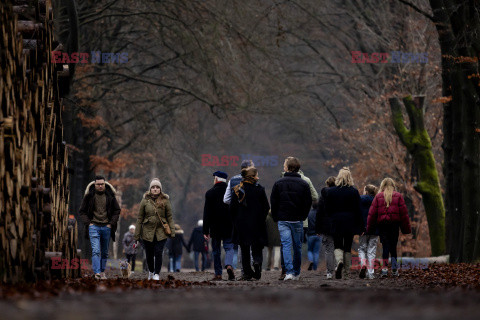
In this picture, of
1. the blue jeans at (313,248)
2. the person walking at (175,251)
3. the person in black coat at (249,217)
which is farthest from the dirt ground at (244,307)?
the person walking at (175,251)

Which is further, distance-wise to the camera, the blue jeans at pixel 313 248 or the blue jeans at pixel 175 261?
the blue jeans at pixel 175 261

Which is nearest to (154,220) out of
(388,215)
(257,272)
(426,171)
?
(257,272)

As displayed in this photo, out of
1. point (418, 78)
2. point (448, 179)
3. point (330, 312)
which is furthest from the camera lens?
point (418, 78)

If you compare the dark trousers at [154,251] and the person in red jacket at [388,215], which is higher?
the person in red jacket at [388,215]

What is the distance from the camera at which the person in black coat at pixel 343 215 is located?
15242mm

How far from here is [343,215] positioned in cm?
1528

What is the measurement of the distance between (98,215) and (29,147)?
543 cm

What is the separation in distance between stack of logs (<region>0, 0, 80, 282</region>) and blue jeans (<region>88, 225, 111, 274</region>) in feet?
7.37

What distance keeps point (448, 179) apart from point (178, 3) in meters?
7.41

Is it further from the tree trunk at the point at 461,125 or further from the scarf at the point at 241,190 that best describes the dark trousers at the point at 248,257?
the tree trunk at the point at 461,125

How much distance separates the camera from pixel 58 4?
2262 centimetres

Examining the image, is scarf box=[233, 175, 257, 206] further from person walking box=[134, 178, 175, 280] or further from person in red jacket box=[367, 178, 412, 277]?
person in red jacket box=[367, 178, 412, 277]

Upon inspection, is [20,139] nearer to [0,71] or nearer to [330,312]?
[0,71]

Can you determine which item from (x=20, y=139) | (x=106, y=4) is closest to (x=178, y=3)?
(x=106, y=4)
